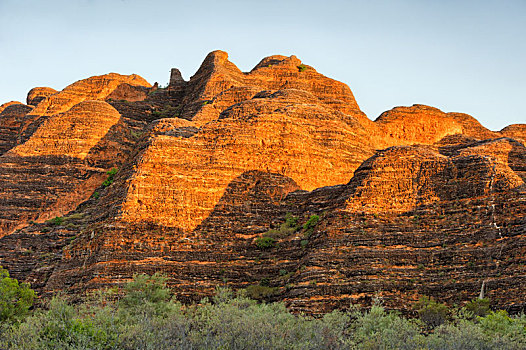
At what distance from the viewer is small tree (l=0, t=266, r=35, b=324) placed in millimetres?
48844

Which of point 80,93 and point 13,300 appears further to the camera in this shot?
point 80,93

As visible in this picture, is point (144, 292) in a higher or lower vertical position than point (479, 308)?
lower

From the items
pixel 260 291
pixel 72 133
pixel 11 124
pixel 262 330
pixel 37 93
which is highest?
pixel 37 93

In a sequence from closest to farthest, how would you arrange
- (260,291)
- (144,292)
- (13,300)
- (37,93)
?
(144,292) < (260,291) < (13,300) < (37,93)

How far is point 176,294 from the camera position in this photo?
48.4 meters

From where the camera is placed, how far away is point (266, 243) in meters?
52.6

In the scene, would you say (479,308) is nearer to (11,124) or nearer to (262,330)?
(262,330)

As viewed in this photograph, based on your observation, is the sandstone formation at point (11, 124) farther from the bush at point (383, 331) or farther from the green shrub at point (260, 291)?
the bush at point (383, 331)

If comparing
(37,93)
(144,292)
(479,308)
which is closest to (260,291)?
(144,292)

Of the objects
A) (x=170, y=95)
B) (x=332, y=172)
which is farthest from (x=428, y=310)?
(x=170, y=95)

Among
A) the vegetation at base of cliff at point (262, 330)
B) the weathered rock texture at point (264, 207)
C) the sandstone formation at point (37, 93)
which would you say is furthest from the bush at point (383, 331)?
the sandstone formation at point (37, 93)

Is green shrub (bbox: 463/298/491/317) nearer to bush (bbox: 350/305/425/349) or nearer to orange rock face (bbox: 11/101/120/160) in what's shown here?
bush (bbox: 350/305/425/349)

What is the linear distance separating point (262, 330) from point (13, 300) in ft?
69.2

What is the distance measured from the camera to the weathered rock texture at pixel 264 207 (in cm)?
4353
